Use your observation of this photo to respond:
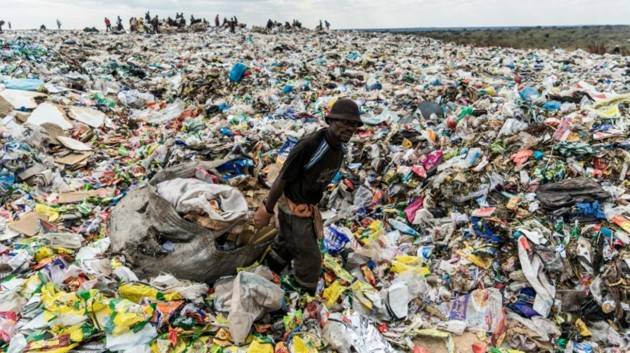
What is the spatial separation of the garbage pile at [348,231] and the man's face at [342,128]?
1026 millimetres

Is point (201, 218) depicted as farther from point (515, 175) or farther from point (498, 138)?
point (498, 138)

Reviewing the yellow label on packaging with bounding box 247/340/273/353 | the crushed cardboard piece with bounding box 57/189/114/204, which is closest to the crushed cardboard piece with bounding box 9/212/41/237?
the crushed cardboard piece with bounding box 57/189/114/204

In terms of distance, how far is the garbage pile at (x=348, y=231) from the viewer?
251cm

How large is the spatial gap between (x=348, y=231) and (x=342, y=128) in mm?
1569

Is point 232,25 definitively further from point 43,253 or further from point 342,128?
point 342,128

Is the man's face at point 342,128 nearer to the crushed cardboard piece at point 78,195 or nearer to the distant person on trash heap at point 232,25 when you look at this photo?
the crushed cardboard piece at point 78,195

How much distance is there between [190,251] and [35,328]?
0.95 m

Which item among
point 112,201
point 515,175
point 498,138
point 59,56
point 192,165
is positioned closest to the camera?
point 192,165

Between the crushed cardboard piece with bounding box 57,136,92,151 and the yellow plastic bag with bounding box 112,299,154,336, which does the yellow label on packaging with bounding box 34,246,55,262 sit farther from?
the crushed cardboard piece with bounding box 57,136,92,151

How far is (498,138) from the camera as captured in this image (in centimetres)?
452

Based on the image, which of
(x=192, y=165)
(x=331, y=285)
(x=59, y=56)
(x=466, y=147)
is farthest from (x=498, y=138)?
(x=59, y=56)

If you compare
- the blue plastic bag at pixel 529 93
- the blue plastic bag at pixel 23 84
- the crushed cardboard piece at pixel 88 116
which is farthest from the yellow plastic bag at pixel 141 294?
the blue plastic bag at pixel 23 84

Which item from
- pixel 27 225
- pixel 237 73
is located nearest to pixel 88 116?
pixel 237 73

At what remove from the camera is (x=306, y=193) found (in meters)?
2.66
